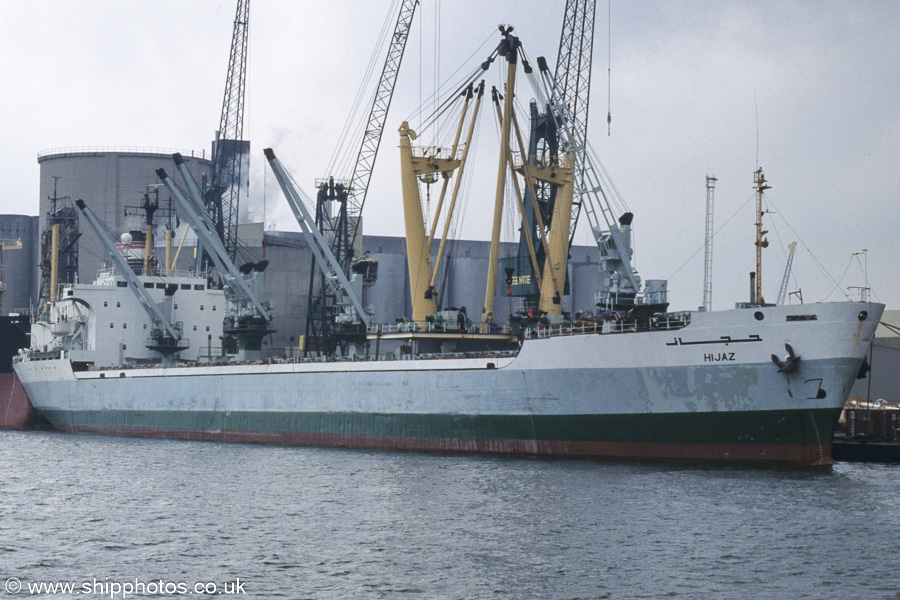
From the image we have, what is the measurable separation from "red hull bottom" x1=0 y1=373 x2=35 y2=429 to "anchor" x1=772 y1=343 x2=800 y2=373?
1888 inches

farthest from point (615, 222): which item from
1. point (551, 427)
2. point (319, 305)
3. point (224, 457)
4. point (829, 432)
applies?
point (319, 305)

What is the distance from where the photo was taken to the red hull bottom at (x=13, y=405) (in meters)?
64.4

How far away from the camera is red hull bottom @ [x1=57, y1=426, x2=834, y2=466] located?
108ft

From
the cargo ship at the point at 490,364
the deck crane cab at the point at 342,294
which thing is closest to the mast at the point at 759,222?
the cargo ship at the point at 490,364

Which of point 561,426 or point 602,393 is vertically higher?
point 602,393

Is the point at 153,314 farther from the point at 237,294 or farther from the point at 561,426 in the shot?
the point at 561,426

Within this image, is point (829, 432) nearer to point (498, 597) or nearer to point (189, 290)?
point (498, 597)

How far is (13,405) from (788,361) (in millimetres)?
51417

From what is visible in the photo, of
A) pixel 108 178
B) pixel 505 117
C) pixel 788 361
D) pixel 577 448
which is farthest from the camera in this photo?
pixel 108 178

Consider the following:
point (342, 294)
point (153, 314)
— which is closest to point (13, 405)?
point (153, 314)

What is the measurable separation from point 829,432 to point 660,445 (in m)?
5.37

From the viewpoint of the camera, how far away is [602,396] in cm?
3569

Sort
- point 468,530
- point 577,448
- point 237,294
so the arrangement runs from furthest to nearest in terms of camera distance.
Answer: point 237,294
point 577,448
point 468,530

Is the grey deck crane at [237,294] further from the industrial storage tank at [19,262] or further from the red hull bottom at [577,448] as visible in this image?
the industrial storage tank at [19,262]
